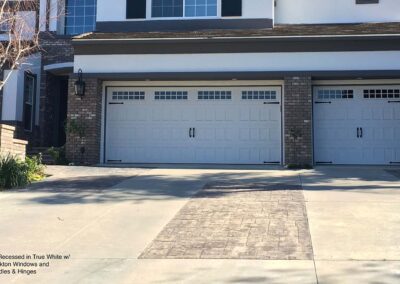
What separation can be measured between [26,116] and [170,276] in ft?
54.2

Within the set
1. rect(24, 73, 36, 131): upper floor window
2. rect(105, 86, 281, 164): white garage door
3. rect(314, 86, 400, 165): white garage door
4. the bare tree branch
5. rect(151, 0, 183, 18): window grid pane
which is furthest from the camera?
rect(24, 73, 36, 131): upper floor window

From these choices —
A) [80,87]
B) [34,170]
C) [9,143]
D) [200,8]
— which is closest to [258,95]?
[200,8]

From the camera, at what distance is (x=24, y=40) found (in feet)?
51.6

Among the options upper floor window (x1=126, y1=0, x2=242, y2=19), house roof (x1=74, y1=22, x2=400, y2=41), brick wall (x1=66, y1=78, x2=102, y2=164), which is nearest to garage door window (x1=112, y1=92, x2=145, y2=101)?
brick wall (x1=66, y1=78, x2=102, y2=164)

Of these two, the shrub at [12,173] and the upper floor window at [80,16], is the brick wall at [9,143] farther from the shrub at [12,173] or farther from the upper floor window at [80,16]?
the upper floor window at [80,16]

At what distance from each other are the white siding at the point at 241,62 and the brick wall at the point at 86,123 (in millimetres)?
769

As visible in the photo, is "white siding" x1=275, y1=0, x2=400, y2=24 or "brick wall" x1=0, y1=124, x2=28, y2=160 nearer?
"brick wall" x1=0, y1=124, x2=28, y2=160

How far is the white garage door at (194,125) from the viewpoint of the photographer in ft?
56.0

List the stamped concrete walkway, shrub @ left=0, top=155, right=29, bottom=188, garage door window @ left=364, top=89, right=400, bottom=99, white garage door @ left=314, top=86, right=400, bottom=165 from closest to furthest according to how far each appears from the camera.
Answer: the stamped concrete walkway
shrub @ left=0, top=155, right=29, bottom=188
white garage door @ left=314, top=86, right=400, bottom=165
garage door window @ left=364, top=89, right=400, bottom=99

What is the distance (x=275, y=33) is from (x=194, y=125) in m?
3.96

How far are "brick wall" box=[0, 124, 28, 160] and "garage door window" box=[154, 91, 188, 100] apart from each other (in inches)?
196

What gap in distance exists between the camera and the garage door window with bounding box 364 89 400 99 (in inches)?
666

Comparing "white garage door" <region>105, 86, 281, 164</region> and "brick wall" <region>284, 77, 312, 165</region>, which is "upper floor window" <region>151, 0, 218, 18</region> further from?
"brick wall" <region>284, 77, 312, 165</region>

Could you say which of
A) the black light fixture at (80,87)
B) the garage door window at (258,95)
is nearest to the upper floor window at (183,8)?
the garage door window at (258,95)
